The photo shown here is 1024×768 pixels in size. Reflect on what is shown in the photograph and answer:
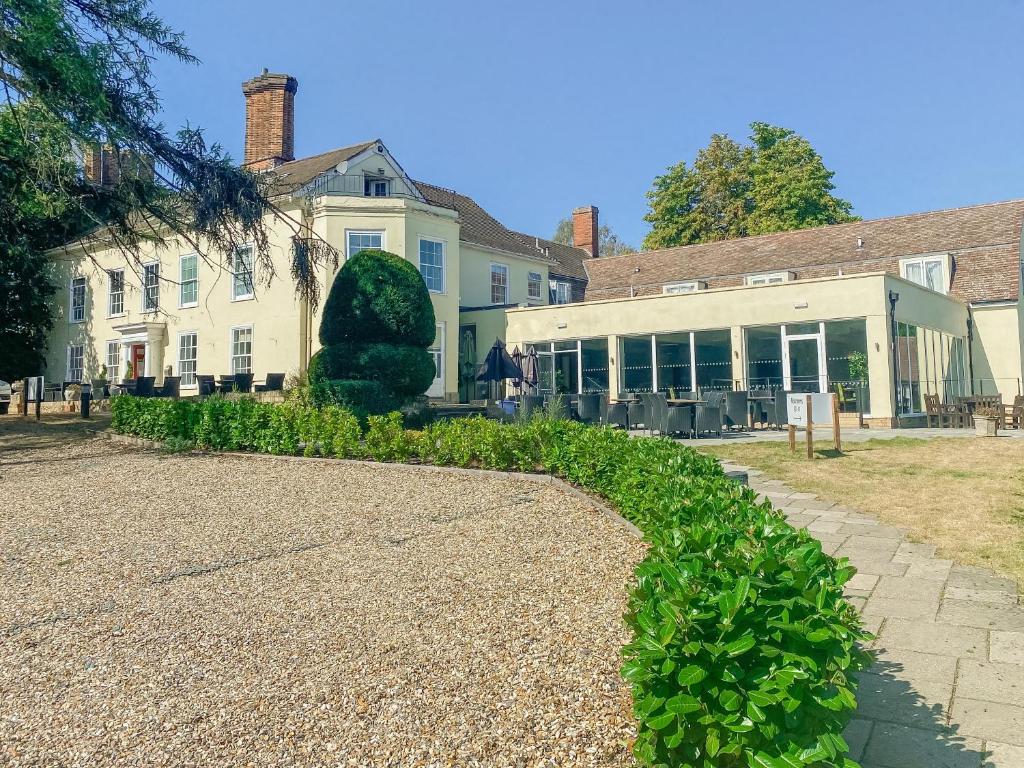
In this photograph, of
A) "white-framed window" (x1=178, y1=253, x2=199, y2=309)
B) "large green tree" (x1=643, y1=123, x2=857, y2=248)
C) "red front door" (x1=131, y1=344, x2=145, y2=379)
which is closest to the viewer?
"white-framed window" (x1=178, y1=253, x2=199, y2=309)

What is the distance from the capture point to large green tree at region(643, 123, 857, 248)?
35.2 m

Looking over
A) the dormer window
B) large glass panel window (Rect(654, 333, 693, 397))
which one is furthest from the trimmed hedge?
the dormer window

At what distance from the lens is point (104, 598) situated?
486 cm

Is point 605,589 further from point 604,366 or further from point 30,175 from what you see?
Answer: point 604,366

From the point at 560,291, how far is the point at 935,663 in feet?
89.1

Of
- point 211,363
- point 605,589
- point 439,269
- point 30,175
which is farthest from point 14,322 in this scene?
point 605,589

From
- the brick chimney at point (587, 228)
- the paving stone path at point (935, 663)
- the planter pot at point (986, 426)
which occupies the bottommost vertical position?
the paving stone path at point (935, 663)

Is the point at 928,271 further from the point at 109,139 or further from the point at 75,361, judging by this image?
the point at 75,361

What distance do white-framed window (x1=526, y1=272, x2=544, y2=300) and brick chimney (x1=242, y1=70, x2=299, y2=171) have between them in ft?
31.4

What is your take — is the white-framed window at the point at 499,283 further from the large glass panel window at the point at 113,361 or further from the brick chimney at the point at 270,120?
the large glass panel window at the point at 113,361

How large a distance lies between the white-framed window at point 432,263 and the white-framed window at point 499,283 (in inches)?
155

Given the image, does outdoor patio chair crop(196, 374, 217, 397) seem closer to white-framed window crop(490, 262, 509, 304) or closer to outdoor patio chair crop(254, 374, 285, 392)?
outdoor patio chair crop(254, 374, 285, 392)

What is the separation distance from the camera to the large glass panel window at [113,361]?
2605 cm

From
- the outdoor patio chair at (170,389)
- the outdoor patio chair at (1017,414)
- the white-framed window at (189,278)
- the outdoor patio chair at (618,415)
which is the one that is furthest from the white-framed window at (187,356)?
the outdoor patio chair at (1017,414)
